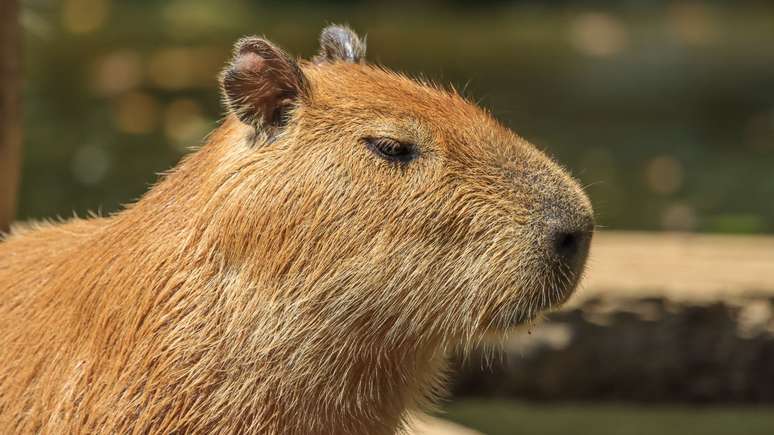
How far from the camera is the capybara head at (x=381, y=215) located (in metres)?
2.37

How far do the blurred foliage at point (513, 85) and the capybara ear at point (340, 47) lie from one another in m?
1.98

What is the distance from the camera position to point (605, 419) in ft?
14.6

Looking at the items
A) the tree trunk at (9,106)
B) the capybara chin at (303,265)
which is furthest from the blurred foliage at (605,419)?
the capybara chin at (303,265)

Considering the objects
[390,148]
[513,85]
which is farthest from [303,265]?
[513,85]

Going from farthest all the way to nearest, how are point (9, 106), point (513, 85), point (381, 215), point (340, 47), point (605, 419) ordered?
point (513, 85) < point (605, 419) < point (9, 106) < point (340, 47) < point (381, 215)

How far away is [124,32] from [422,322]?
9927mm

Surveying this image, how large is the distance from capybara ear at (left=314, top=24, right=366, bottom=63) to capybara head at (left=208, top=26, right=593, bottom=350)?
0.27 metres

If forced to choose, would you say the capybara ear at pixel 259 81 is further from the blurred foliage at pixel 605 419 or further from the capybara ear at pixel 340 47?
the blurred foliage at pixel 605 419

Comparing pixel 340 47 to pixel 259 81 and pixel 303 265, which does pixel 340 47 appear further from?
pixel 303 265

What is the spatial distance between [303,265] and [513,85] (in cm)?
743

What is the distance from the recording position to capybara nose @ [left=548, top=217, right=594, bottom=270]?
7.79ft

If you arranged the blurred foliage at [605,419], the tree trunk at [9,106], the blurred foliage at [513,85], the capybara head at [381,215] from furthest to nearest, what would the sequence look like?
the blurred foliage at [513,85]
the blurred foliage at [605,419]
the tree trunk at [9,106]
the capybara head at [381,215]

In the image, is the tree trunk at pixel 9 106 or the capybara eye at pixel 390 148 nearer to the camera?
the capybara eye at pixel 390 148

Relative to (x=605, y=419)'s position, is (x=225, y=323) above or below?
below
